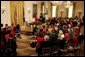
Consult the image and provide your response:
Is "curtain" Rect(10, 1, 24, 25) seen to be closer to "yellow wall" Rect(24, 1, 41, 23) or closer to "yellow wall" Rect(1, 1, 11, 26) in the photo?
"yellow wall" Rect(24, 1, 41, 23)

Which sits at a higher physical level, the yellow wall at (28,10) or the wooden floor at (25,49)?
the yellow wall at (28,10)

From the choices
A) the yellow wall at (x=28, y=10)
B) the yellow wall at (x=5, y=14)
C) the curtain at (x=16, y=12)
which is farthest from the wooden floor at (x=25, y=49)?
the yellow wall at (x=28, y=10)

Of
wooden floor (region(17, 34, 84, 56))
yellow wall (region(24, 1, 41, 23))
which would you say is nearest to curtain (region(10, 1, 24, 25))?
yellow wall (region(24, 1, 41, 23))

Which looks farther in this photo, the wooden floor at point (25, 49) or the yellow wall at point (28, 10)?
Answer: the yellow wall at point (28, 10)

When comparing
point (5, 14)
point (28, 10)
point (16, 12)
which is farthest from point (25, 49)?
point (28, 10)

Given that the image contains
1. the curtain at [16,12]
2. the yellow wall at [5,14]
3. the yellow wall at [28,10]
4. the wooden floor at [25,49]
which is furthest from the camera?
the yellow wall at [28,10]

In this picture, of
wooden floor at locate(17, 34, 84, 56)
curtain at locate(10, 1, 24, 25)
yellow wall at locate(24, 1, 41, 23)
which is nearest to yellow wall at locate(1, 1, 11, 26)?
curtain at locate(10, 1, 24, 25)

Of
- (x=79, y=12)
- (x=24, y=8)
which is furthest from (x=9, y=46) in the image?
(x=79, y=12)

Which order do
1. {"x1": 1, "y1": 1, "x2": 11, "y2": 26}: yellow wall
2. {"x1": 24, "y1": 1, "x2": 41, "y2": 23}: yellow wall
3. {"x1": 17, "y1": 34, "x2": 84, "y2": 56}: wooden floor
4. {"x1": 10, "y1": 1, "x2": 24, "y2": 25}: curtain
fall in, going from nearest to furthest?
1. {"x1": 17, "y1": 34, "x2": 84, "y2": 56}: wooden floor
2. {"x1": 1, "y1": 1, "x2": 11, "y2": 26}: yellow wall
3. {"x1": 10, "y1": 1, "x2": 24, "y2": 25}: curtain
4. {"x1": 24, "y1": 1, "x2": 41, "y2": 23}: yellow wall

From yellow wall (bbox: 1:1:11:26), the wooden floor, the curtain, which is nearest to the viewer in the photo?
the wooden floor

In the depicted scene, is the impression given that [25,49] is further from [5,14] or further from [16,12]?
[16,12]

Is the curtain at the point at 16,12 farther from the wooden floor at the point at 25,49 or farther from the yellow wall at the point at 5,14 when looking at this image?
the wooden floor at the point at 25,49

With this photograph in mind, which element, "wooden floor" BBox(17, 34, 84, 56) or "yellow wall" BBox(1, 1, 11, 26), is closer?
"wooden floor" BBox(17, 34, 84, 56)

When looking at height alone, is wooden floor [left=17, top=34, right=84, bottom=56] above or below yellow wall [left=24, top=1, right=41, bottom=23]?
below
